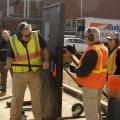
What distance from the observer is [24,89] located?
25.3 ft

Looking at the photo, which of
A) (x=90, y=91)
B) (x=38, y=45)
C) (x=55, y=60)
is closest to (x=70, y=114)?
(x=55, y=60)

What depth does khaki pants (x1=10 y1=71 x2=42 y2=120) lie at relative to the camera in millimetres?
7602

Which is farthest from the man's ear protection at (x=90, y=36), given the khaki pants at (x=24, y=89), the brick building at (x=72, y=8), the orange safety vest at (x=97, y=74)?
the brick building at (x=72, y=8)

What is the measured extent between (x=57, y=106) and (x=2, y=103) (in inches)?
124

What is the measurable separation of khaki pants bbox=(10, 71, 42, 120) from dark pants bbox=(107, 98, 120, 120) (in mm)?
1919

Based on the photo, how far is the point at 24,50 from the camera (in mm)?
7566

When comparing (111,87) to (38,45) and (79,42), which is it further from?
(79,42)

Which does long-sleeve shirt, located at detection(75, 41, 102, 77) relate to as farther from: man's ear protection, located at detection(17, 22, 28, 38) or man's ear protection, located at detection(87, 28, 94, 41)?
man's ear protection, located at detection(17, 22, 28, 38)

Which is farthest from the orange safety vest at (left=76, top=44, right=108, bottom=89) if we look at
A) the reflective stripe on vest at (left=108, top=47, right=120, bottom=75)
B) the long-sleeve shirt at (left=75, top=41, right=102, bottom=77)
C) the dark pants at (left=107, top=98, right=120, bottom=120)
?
the reflective stripe on vest at (left=108, top=47, right=120, bottom=75)

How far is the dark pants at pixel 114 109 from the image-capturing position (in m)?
5.89

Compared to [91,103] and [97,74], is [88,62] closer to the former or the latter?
[97,74]

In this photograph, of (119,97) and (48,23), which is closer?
(119,97)

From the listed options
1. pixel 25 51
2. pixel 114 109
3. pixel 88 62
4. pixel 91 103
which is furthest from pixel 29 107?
pixel 114 109

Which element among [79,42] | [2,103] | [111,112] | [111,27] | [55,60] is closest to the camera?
[111,112]
